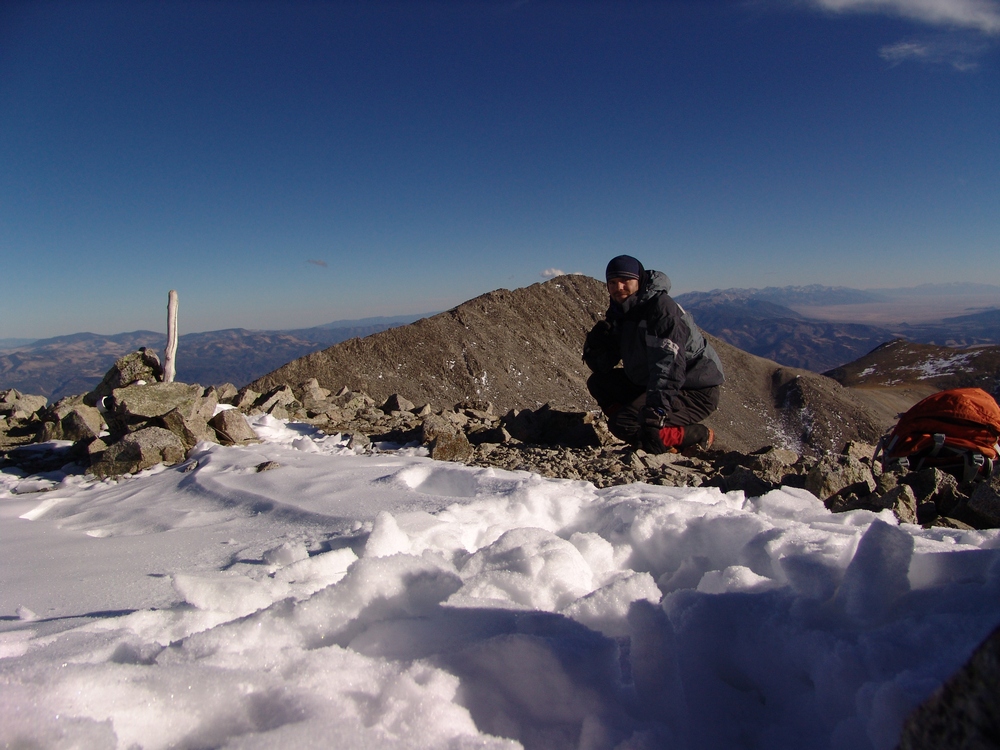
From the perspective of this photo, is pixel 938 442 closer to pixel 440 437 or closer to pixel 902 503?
pixel 902 503

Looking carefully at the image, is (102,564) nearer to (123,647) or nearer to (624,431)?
(123,647)

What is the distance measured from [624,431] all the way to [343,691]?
4.76 metres

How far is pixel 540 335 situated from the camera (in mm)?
19188

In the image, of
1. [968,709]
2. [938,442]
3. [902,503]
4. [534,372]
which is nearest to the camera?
[968,709]

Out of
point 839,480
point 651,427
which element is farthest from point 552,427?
point 839,480

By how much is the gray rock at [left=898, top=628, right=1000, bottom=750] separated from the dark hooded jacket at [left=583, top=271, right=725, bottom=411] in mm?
4427

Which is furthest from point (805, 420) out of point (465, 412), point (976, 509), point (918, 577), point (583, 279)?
point (918, 577)

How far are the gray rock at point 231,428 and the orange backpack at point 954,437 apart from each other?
19.4ft

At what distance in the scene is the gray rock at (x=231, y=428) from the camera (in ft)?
17.8

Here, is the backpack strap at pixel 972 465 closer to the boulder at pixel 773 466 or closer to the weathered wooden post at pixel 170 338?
the boulder at pixel 773 466

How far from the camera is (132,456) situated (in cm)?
479

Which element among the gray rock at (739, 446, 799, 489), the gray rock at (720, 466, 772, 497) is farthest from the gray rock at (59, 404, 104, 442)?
the gray rock at (739, 446, 799, 489)

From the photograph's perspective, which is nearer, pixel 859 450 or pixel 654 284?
pixel 859 450

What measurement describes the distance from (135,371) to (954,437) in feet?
27.5
